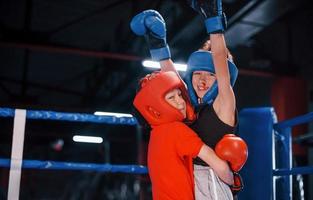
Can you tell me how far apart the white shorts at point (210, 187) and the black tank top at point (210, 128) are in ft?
0.17

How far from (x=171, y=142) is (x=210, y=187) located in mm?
221

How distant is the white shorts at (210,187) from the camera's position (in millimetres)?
1479

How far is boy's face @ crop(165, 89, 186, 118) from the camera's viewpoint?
1510 millimetres

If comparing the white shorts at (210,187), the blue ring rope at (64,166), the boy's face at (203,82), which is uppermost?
the boy's face at (203,82)

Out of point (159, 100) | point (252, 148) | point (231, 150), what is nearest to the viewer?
point (231, 150)

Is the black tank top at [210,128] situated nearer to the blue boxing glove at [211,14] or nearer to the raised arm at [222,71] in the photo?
the raised arm at [222,71]

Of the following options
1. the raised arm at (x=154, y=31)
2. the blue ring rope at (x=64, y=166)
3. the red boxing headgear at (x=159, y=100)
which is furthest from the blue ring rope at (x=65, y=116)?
the red boxing headgear at (x=159, y=100)

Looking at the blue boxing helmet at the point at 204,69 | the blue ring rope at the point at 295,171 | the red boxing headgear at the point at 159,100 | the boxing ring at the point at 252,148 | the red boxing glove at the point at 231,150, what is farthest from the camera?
the boxing ring at the point at 252,148

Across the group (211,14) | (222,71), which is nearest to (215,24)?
(211,14)

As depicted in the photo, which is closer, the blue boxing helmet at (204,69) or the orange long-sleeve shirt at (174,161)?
the orange long-sleeve shirt at (174,161)

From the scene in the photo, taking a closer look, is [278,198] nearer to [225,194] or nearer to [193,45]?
[225,194]

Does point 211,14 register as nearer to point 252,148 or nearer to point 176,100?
point 176,100

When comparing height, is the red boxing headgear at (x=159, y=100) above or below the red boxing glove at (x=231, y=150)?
above

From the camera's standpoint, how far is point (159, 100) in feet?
4.84
